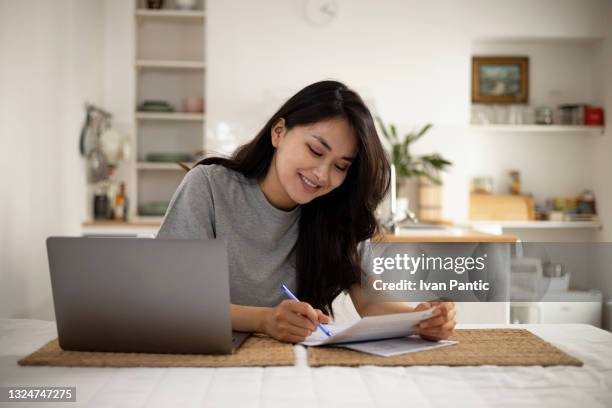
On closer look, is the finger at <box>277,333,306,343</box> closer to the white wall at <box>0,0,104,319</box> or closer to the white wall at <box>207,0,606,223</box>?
the white wall at <box>0,0,104,319</box>

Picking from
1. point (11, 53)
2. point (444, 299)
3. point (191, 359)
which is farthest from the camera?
point (11, 53)

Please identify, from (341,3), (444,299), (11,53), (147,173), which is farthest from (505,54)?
(444,299)

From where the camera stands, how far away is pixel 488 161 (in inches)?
205

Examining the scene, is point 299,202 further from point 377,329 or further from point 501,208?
point 501,208

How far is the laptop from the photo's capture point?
3.65 feet

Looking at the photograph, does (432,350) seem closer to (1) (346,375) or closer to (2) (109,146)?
(1) (346,375)

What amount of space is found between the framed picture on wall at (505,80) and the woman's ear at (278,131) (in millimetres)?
3717

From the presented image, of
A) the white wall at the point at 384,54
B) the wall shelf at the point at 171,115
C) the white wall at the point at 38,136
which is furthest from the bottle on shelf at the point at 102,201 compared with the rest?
the white wall at the point at 384,54

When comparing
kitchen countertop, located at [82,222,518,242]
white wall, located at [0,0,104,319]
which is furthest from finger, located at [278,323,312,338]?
white wall, located at [0,0,104,319]

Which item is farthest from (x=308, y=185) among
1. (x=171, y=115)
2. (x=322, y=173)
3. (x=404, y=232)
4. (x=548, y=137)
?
(x=548, y=137)

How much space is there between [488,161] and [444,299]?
3964mm

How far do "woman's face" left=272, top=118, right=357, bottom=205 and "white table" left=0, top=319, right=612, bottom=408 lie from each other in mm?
575

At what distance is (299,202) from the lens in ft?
5.56

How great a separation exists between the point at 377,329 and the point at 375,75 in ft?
12.5
